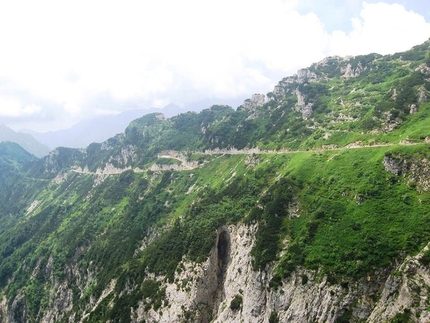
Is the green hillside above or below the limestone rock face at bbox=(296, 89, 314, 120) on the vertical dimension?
below

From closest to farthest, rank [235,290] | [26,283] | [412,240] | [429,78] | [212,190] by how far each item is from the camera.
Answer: [412,240], [235,290], [429,78], [212,190], [26,283]

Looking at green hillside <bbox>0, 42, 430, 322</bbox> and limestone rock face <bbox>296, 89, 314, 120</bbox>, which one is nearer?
green hillside <bbox>0, 42, 430, 322</bbox>

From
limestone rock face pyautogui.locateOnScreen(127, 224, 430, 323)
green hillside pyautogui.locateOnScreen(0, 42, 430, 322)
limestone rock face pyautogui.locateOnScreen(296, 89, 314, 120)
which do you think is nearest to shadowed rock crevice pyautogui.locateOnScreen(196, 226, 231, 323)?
limestone rock face pyautogui.locateOnScreen(127, 224, 430, 323)

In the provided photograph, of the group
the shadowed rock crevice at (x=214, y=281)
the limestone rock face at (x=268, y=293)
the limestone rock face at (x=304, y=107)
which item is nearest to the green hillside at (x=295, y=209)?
the limestone rock face at (x=304, y=107)

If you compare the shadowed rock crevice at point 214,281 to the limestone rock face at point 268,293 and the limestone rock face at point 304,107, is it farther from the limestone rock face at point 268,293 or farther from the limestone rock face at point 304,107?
the limestone rock face at point 304,107

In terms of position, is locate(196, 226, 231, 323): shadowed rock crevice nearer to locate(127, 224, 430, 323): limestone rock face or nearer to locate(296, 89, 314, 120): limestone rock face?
locate(127, 224, 430, 323): limestone rock face

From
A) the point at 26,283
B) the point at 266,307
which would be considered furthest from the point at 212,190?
the point at 26,283

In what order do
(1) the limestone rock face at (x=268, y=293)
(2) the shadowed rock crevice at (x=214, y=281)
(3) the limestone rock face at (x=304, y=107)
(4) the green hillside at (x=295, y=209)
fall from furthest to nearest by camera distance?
1. (3) the limestone rock face at (x=304, y=107)
2. (2) the shadowed rock crevice at (x=214, y=281)
3. (4) the green hillside at (x=295, y=209)
4. (1) the limestone rock face at (x=268, y=293)

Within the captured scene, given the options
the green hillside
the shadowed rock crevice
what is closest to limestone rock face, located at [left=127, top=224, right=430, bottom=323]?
the shadowed rock crevice

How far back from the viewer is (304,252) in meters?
72.8

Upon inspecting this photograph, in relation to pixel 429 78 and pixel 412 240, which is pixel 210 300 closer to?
pixel 412 240

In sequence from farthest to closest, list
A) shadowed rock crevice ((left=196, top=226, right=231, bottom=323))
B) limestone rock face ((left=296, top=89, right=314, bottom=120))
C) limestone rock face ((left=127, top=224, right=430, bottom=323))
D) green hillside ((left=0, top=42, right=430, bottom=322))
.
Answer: limestone rock face ((left=296, top=89, right=314, bottom=120)) < shadowed rock crevice ((left=196, top=226, right=231, bottom=323)) < green hillside ((left=0, top=42, right=430, bottom=322)) < limestone rock face ((left=127, top=224, right=430, bottom=323))

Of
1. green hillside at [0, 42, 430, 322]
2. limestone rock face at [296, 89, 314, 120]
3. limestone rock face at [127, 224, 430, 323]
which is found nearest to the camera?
limestone rock face at [127, 224, 430, 323]

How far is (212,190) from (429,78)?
103 m
